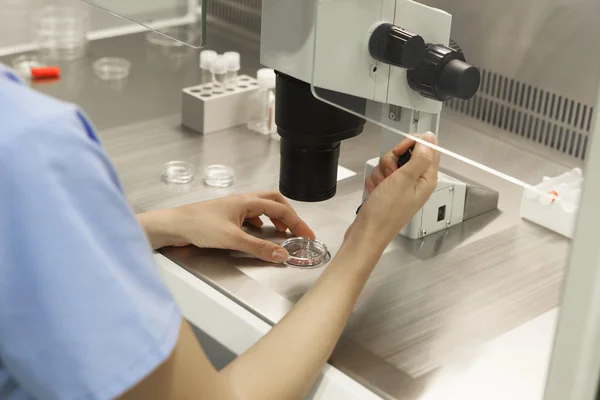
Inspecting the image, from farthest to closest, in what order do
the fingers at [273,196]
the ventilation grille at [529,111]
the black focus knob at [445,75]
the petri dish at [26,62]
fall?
the petri dish at [26,62] < the fingers at [273,196] < the ventilation grille at [529,111] < the black focus knob at [445,75]

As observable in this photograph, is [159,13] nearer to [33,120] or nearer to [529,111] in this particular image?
[529,111]

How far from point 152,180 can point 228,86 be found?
1.07 feet

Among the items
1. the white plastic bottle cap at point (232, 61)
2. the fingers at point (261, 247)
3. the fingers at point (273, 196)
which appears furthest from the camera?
the white plastic bottle cap at point (232, 61)

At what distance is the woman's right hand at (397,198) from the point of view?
3.95 feet

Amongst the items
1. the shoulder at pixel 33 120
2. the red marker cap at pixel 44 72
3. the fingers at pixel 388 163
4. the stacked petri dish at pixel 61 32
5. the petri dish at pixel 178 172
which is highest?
the shoulder at pixel 33 120

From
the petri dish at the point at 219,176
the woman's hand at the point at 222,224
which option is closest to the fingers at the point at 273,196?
the woman's hand at the point at 222,224

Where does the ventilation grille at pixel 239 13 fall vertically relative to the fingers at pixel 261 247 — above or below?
above

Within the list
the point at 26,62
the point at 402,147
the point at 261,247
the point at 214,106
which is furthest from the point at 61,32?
the point at 402,147

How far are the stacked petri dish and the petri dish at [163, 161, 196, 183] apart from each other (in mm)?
610

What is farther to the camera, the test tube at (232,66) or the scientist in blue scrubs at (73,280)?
the test tube at (232,66)

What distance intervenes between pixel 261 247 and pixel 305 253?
0.08 metres

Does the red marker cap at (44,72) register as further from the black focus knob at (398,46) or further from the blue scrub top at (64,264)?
the blue scrub top at (64,264)

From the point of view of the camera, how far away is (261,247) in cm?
133

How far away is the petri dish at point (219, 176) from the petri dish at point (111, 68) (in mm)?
514
